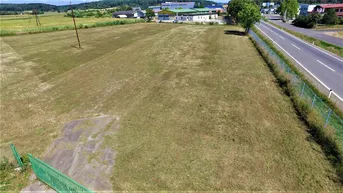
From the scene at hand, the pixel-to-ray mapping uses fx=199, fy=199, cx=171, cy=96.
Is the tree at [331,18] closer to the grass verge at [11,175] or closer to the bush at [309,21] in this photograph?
the bush at [309,21]

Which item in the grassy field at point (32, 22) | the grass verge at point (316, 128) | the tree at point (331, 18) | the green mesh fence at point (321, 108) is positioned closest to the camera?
the grass verge at point (316, 128)

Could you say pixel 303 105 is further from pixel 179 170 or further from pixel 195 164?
pixel 179 170

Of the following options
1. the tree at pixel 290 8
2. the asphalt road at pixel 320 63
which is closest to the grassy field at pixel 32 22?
the asphalt road at pixel 320 63

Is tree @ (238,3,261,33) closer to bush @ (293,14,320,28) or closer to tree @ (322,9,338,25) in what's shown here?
bush @ (293,14,320,28)

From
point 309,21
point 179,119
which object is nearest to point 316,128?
point 179,119

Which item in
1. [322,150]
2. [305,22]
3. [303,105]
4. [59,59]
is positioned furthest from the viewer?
[305,22]

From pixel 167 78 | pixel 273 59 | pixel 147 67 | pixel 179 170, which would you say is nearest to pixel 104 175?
pixel 179 170
